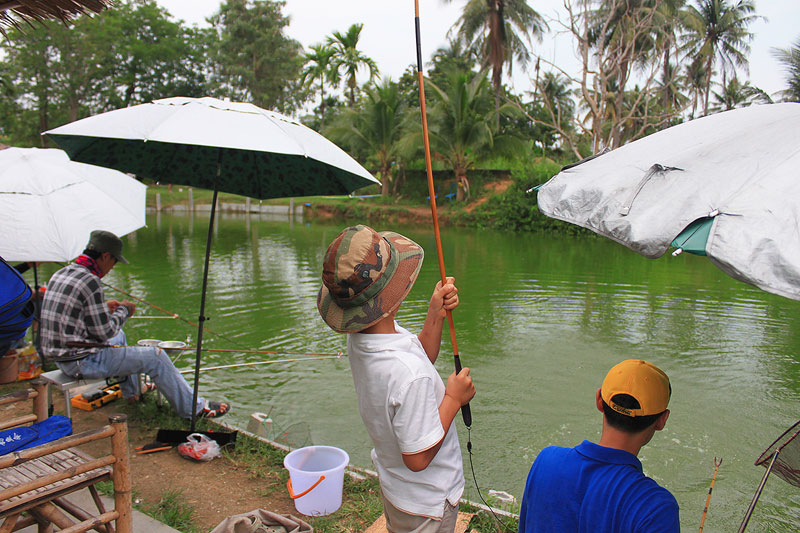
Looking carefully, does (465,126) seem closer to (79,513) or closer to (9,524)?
(79,513)

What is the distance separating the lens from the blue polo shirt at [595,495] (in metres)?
1.26

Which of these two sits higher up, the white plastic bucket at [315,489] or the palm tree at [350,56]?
the palm tree at [350,56]

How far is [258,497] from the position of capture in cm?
295

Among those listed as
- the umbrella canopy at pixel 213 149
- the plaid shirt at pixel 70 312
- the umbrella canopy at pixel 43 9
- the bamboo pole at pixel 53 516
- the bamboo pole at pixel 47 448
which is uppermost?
the umbrella canopy at pixel 43 9

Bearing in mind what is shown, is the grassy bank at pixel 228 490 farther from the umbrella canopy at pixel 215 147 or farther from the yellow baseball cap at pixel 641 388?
the umbrella canopy at pixel 215 147

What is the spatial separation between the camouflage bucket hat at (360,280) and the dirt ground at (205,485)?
5.68ft

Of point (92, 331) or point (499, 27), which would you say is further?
point (499, 27)

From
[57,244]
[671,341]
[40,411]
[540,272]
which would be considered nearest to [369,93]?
[540,272]

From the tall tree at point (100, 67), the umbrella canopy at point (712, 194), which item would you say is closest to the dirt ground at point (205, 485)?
the umbrella canopy at point (712, 194)

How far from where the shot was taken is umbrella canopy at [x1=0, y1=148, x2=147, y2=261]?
3.96 metres

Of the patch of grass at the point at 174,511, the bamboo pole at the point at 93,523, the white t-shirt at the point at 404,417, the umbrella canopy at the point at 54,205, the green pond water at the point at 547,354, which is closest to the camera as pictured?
the white t-shirt at the point at 404,417

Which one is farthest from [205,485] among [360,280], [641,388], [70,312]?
[641,388]

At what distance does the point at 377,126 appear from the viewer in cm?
2617

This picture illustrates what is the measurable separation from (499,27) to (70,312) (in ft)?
87.1
